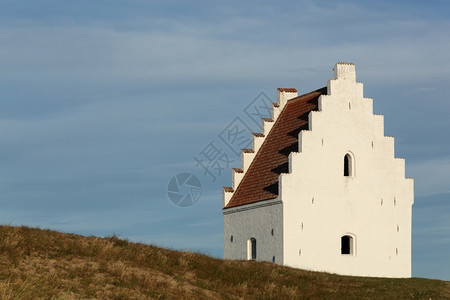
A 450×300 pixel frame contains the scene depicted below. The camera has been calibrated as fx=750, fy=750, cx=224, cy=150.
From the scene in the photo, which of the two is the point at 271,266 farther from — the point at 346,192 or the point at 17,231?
the point at 17,231

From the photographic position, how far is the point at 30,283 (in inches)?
951

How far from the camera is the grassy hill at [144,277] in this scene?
25.7 m

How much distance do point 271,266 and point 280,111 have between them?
45.5 ft

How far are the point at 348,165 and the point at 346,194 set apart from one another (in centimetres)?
185

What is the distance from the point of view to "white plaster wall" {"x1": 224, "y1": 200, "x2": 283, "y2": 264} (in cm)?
4103

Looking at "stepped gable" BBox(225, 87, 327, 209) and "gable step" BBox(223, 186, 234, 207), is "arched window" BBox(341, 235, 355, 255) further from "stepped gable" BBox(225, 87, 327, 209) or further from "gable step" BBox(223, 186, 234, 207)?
"gable step" BBox(223, 186, 234, 207)

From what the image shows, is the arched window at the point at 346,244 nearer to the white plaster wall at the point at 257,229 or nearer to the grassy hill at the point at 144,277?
the white plaster wall at the point at 257,229

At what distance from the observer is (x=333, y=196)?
137ft

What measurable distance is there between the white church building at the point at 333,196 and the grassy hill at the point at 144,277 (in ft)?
12.5

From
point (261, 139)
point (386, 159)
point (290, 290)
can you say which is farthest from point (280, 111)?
point (290, 290)

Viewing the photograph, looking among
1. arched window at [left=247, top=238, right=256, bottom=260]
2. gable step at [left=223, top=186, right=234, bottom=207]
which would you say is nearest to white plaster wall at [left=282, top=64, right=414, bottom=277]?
arched window at [left=247, top=238, right=256, bottom=260]

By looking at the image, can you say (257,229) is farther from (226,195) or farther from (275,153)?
(275,153)

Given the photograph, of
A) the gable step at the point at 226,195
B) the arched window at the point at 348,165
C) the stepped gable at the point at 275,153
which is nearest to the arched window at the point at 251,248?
the stepped gable at the point at 275,153

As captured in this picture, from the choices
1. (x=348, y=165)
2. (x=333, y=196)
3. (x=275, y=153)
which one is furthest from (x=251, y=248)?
(x=348, y=165)
